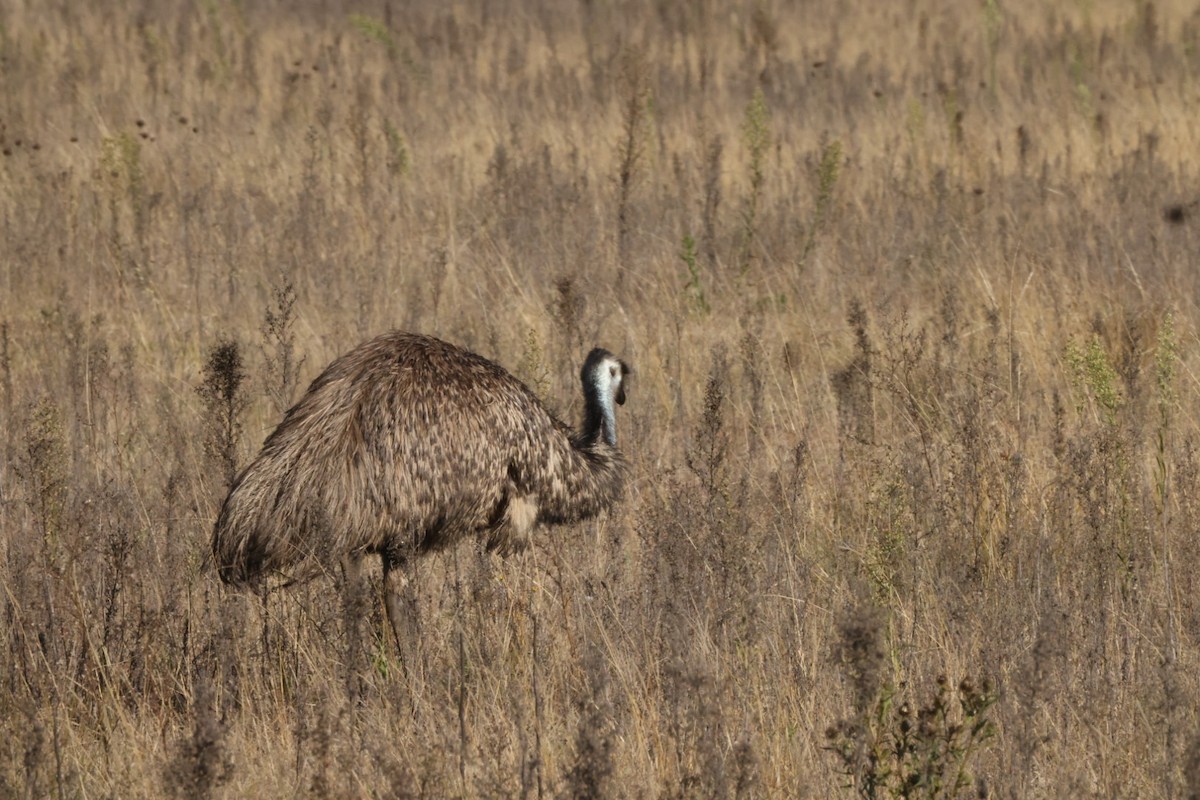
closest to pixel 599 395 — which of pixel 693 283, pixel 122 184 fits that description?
pixel 693 283

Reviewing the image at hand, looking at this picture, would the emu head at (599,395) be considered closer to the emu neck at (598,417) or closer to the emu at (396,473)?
the emu neck at (598,417)

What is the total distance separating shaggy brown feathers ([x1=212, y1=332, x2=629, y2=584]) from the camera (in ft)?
15.2

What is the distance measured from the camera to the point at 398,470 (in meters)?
4.81

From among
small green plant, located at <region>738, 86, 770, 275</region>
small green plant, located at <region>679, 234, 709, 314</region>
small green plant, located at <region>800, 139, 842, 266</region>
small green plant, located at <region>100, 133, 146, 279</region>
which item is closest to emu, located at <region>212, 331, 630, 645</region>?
small green plant, located at <region>679, 234, 709, 314</region>

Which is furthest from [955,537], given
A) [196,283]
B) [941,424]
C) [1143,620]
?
[196,283]

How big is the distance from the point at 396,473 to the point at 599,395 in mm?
1662

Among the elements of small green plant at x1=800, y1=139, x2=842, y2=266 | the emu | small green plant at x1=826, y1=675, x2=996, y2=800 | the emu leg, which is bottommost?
small green plant at x1=826, y1=675, x2=996, y2=800

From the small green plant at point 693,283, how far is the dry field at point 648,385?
24 mm

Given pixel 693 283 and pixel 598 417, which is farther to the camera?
pixel 693 283

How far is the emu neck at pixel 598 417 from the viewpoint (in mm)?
6289

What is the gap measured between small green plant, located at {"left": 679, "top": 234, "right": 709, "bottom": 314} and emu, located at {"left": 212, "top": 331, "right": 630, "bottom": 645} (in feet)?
11.2

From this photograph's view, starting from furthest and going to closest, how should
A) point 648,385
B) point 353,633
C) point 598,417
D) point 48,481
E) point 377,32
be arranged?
point 377,32
point 648,385
point 598,417
point 48,481
point 353,633

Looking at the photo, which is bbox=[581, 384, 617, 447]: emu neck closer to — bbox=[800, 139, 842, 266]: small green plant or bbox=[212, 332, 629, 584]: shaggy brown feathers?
bbox=[212, 332, 629, 584]: shaggy brown feathers

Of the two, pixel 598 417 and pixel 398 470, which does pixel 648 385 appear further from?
pixel 398 470
